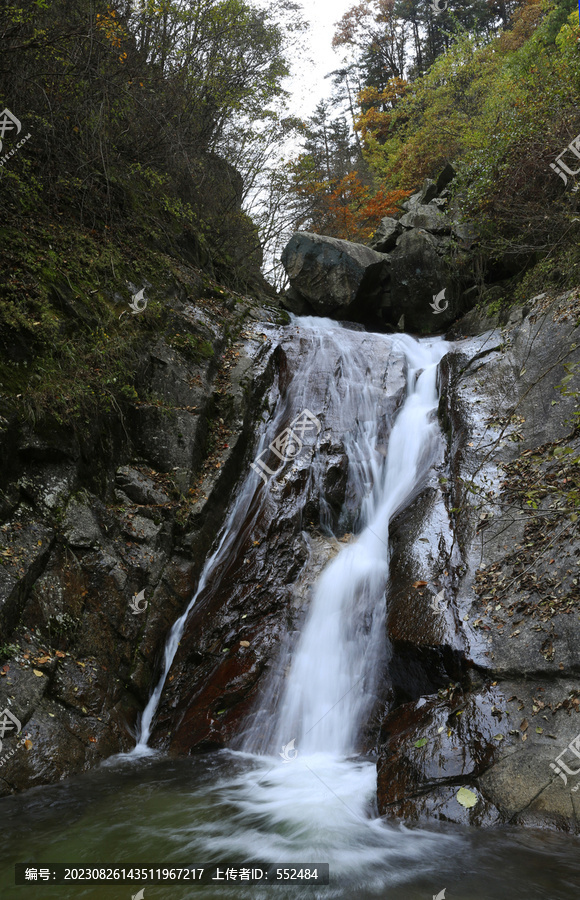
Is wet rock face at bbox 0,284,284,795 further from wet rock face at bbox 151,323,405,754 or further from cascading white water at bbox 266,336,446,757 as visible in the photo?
cascading white water at bbox 266,336,446,757

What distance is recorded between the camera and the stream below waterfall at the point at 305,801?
3.24m

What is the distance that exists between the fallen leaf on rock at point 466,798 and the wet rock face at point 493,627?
0.03m

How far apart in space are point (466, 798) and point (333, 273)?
1169 centimetres

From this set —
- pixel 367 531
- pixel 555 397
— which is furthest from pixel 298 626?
pixel 555 397

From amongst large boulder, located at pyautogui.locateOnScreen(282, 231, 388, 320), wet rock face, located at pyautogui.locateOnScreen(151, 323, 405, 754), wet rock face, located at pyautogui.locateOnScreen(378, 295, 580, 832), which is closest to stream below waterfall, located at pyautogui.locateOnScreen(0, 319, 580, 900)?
wet rock face, located at pyautogui.locateOnScreen(151, 323, 405, 754)

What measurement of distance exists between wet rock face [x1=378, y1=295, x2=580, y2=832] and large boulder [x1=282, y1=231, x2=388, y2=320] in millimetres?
6738

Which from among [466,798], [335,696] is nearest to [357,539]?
[335,696]

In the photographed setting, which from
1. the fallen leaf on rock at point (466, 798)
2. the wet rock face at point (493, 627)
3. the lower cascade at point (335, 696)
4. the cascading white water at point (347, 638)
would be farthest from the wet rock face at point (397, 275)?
the fallen leaf on rock at point (466, 798)

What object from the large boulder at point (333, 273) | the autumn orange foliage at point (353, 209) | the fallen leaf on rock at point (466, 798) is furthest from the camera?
the autumn orange foliage at point (353, 209)

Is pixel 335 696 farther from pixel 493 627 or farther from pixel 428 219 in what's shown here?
pixel 428 219

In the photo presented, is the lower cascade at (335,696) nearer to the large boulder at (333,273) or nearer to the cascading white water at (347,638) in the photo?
the cascading white water at (347,638)

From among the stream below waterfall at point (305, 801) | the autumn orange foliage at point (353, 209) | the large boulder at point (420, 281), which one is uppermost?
the autumn orange foliage at point (353, 209)

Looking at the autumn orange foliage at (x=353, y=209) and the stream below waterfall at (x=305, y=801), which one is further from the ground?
the autumn orange foliage at (x=353, y=209)

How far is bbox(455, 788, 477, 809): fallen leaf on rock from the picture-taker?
3.75 meters
